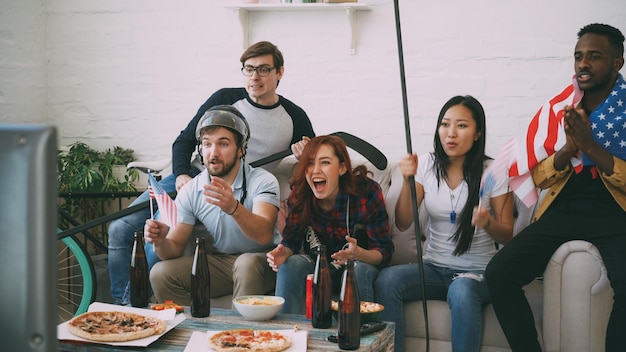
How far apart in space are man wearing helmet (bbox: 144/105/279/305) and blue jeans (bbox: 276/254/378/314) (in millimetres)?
143

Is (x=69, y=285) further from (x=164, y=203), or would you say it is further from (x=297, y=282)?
(x=297, y=282)

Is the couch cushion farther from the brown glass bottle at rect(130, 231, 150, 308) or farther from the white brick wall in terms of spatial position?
the white brick wall

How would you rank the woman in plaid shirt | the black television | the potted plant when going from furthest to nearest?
the potted plant
the woman in plaid shirt
the black television

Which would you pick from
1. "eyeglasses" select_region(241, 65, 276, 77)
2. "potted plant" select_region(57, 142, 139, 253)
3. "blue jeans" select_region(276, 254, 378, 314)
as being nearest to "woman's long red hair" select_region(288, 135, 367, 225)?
"blue jeans" select_region(276, 254, 378, 314)

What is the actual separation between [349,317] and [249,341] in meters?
0.28

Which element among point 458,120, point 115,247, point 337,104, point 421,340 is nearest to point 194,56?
point 337,104

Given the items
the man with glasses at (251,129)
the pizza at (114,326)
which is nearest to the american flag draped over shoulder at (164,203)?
the man with glasses at (251,129)

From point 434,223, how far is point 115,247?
143cm

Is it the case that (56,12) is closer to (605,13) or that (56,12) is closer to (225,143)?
(225,143)

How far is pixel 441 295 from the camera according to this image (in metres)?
2.78

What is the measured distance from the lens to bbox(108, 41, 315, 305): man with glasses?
10.6ft

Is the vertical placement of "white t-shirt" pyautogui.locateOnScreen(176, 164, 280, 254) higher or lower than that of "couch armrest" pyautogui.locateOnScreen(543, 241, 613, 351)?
higher

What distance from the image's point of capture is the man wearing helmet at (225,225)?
9.41 feet

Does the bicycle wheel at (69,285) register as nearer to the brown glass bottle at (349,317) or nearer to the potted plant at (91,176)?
the potted plant at (91,176)
